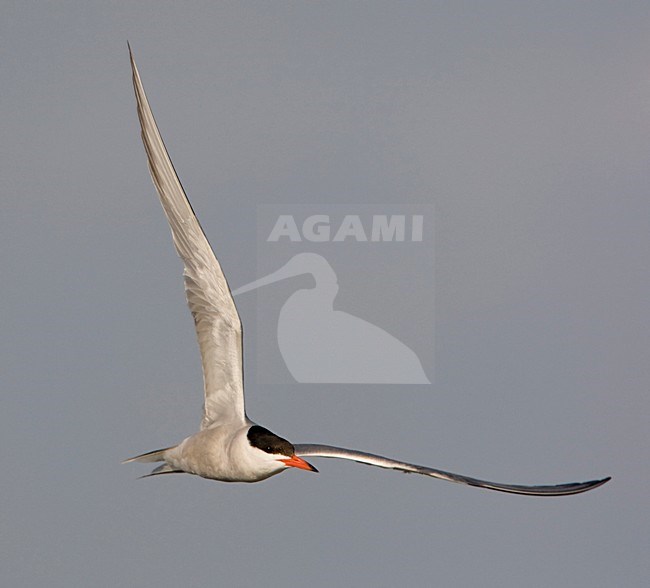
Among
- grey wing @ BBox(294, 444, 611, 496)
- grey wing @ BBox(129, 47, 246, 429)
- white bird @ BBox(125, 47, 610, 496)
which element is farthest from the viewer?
grey wing @ BBox(294, 444, 611, 496)

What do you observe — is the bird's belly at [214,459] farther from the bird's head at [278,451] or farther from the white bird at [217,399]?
the bird's head at [278,451]

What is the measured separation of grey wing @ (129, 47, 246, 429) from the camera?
1448cm

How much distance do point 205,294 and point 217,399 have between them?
131cm

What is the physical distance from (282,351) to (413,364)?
253 inches

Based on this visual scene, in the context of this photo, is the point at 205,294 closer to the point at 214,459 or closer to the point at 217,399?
the point at 217,399

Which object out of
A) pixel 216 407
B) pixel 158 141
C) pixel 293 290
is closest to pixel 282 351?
pixel 293 290

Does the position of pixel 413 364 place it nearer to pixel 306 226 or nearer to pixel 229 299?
pixel 306 226

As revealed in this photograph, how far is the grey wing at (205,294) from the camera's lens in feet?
47.5

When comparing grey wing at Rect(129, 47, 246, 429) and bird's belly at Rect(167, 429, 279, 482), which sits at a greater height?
grey wing at Rect(129, 47, 246, 429)

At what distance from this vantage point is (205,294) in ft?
51.3

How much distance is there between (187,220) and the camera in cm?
1504

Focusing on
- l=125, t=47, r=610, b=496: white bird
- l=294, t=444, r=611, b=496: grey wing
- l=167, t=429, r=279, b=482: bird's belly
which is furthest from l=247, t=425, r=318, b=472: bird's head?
l=294, t=444, r=611, b=496: grey wing

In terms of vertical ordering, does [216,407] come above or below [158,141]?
below

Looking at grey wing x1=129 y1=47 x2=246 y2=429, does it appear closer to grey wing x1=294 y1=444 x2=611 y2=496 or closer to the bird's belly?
the bird's belly
